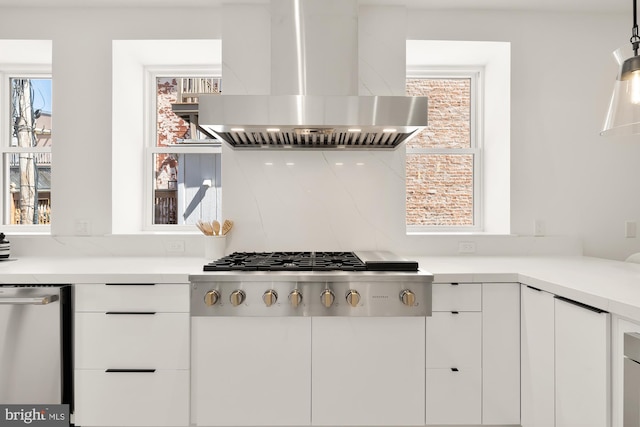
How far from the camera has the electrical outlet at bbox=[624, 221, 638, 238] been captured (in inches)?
101

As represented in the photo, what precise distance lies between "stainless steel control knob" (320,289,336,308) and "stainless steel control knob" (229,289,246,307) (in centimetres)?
37

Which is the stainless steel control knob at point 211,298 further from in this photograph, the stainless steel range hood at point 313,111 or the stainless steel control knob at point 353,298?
the stainless steel range hood at point 313,111

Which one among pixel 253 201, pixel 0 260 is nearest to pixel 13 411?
pixel 0 260

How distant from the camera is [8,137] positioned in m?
2.85

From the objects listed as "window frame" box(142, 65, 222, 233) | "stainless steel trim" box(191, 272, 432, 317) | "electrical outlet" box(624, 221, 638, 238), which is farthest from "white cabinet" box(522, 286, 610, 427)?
"window frame" box(142, 65, 222, 233)

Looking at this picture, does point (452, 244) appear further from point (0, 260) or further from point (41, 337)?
point (0, 260)

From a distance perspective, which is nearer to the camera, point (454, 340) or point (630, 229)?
point (454, 340)

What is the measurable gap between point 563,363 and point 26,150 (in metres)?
3.49

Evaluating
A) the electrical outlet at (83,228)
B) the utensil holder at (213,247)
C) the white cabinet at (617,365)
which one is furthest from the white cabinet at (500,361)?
the electrical outlet at (83,228)

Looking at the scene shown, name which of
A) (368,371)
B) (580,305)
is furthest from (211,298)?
(580,305)

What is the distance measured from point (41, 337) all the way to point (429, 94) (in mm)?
2803

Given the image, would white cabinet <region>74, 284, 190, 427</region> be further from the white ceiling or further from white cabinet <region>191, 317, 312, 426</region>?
the white ceiling

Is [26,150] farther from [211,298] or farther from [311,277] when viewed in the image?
[311,277]

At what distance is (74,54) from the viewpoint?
2.53m
